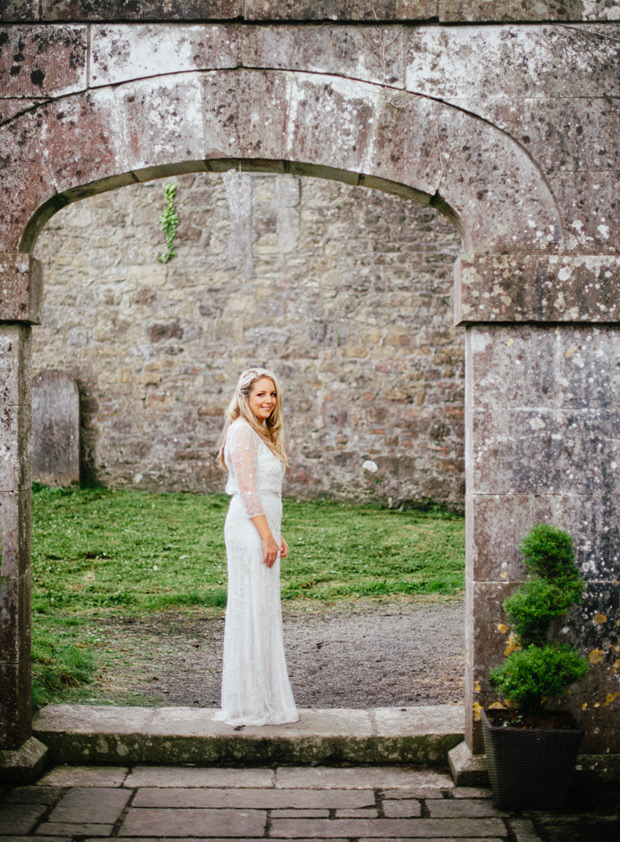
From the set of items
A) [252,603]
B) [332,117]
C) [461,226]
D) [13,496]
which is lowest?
[252,603]

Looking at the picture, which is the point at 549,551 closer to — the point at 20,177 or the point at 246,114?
the point at 246,114

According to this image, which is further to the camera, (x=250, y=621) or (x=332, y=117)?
(x=250, y=621)

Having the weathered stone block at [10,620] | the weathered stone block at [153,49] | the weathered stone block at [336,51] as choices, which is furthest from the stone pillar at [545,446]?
the weathered stone block at [10,620]

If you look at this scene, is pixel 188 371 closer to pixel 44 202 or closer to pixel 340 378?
pixel 340 378

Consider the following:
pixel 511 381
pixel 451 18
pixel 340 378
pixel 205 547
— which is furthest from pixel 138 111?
pixel 340 378

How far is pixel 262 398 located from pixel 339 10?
6.46 ft

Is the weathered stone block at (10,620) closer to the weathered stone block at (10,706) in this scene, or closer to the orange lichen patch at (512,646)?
the weathered stone block at (10,706)

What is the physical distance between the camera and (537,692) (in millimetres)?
3699

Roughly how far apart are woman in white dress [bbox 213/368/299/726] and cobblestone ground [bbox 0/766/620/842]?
36 cm

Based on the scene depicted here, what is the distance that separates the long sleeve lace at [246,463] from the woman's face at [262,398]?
0.12 metres

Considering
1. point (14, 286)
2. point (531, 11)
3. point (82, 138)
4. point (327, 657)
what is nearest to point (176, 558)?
point (327, 657)

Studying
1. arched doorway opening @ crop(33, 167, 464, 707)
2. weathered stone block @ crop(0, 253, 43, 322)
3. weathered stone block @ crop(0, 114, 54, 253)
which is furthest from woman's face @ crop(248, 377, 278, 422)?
arched doorway opening @ crop(33, 167, 464, 707)

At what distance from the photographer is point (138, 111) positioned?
404 cm

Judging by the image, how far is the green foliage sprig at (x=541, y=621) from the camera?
146 inches
